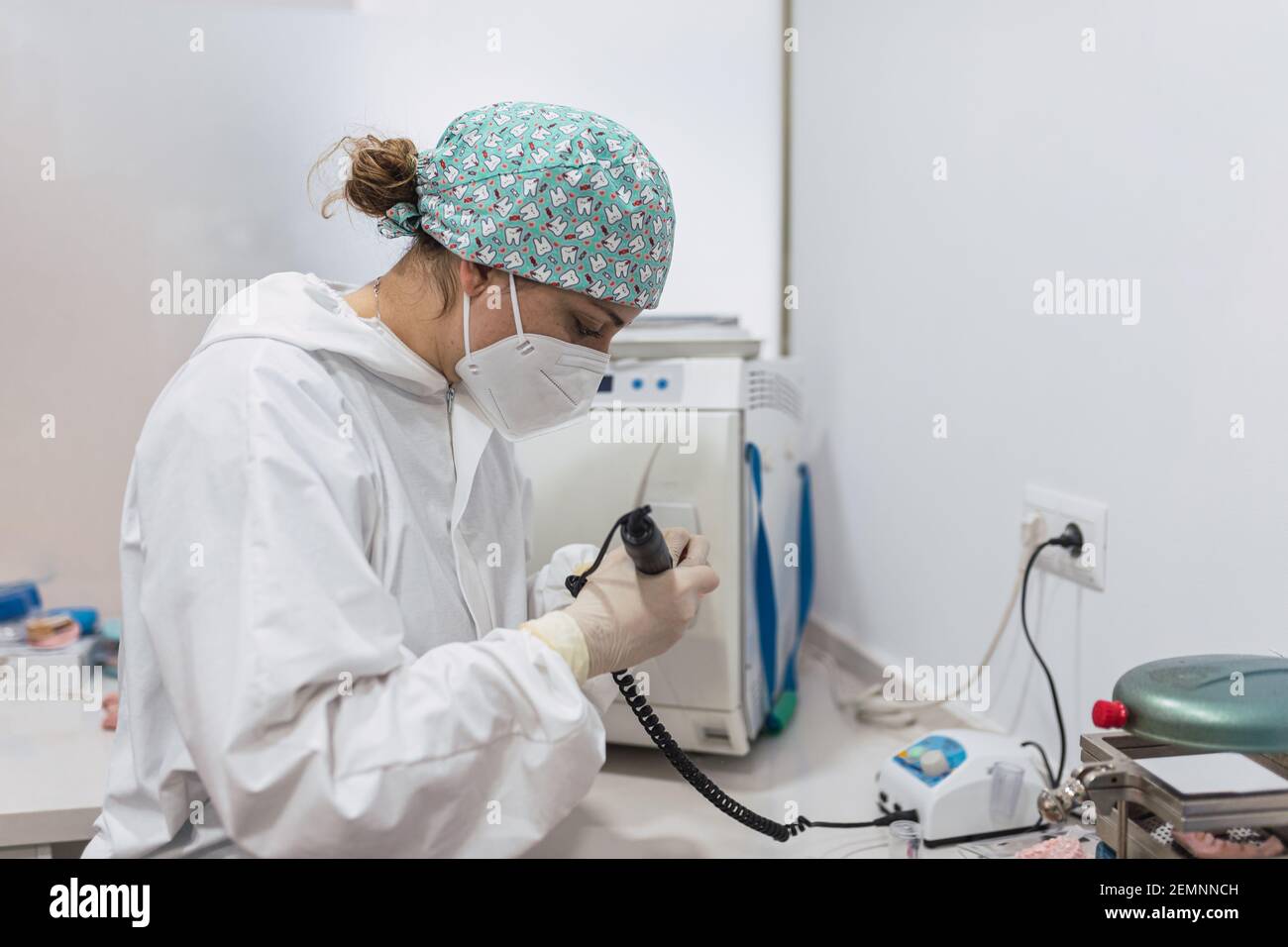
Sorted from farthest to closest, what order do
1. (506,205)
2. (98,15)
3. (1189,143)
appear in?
(98,15), (1189,143), (506,205)

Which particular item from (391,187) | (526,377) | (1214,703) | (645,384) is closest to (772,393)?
(645,384)

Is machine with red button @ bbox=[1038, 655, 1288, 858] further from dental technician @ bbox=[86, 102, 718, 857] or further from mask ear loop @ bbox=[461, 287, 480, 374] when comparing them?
mask ear loop @ bbox=[461, 287, 480, 374]

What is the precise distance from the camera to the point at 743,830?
110 cm

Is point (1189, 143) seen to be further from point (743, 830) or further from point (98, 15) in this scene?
point (98, 15)

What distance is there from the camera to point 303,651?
636 mm

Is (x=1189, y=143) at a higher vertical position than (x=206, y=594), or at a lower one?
higher

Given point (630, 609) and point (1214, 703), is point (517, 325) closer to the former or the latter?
point (630, 609)

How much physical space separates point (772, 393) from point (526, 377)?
0.54 metres

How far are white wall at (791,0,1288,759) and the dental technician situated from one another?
0.52m

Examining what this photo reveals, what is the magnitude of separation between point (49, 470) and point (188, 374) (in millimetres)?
689

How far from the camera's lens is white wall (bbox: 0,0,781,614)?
1.22 m

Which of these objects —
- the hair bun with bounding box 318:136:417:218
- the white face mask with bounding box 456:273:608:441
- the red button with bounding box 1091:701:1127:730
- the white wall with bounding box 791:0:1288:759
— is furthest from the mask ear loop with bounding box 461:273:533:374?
the white wall with bounding box 791:0:1288:759

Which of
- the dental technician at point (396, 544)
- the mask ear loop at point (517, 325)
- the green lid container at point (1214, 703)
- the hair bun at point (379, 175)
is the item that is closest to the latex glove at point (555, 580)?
the dental technician at point (396, 544)
